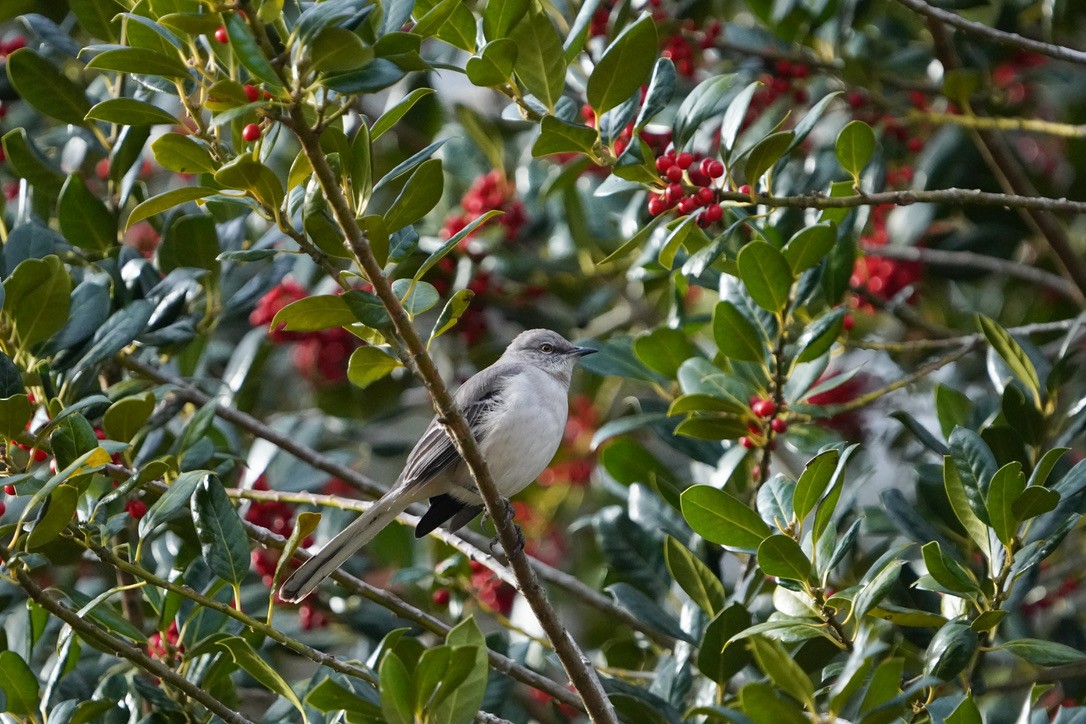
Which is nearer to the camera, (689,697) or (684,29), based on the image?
(689,697)

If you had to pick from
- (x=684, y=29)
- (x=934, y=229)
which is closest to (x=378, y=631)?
(x=684, y=29)

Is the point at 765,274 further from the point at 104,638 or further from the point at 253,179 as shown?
the point at 104,638

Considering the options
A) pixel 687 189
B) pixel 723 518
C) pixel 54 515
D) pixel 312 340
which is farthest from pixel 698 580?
pixel 312 340

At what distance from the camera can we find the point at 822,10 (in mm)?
4762

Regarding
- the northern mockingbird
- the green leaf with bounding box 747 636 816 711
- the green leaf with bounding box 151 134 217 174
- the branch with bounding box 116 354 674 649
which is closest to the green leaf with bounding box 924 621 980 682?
the green leaf with bounding box 747 636 816 711

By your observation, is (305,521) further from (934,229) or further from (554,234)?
(934,229)

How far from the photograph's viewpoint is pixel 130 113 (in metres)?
2.82

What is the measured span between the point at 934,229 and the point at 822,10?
1.71 m

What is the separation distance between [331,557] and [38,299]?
4.00 ft

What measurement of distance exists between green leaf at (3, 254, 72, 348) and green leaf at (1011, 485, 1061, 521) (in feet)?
8.96

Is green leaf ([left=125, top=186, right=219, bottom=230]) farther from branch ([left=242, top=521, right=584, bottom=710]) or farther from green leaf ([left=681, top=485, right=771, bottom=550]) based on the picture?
green leaf ([left=681, top=485, right=771, bottom=550])

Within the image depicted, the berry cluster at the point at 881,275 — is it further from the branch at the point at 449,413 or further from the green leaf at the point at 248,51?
the green leaf at the point at 248,51

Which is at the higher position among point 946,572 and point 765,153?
point 765,153

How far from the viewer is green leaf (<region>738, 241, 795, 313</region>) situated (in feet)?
11.4
